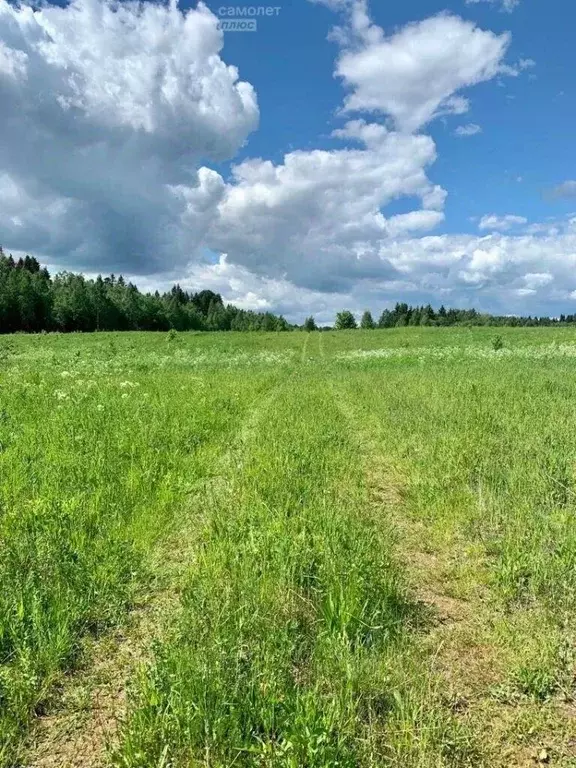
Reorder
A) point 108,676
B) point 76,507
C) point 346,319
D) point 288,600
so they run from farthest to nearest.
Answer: point 346,319
point 76,507
point 288,600
point 108,676

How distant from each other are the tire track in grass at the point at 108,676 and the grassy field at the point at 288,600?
1cm

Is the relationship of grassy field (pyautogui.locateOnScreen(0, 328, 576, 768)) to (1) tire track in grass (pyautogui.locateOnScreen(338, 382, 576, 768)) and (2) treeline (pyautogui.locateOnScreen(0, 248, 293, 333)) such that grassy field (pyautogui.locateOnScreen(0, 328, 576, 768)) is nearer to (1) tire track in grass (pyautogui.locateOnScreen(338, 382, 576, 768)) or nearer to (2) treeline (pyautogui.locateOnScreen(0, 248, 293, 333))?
(1) tire track in grass (pyautogui.locateOnScreen(338, 382, 576, 768))

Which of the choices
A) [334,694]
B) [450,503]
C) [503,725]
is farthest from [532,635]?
[450,503]

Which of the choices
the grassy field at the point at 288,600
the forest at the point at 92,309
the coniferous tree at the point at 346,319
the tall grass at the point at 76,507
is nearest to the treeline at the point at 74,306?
the forest at the point at 92,309

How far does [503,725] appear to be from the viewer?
2.94 m

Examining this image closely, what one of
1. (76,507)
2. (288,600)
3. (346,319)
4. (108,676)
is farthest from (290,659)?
(346,319)

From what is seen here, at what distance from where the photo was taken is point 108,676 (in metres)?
3.34

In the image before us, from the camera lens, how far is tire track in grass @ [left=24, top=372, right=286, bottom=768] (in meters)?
2.79

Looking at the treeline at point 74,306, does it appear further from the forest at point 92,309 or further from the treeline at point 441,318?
the treeline at point 441,318

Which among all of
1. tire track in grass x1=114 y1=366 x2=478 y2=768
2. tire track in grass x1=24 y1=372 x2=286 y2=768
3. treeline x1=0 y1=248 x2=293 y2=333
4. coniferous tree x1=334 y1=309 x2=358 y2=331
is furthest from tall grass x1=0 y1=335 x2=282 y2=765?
coniferous tree x1=334 y1=309 x2=358 y2=331

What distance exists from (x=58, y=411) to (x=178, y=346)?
31845mm

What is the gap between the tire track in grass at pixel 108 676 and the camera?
2791 mm

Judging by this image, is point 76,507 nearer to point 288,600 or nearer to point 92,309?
point 288,600

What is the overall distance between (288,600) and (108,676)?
4.67 feet
